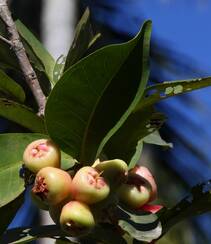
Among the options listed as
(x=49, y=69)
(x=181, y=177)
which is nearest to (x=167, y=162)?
(x=181, y=177)

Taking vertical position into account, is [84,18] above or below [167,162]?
above

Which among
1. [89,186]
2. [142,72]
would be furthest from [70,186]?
[142,72]

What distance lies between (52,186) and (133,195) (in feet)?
0.35

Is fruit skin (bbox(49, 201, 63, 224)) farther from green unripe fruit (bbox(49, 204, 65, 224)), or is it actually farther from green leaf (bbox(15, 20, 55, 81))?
green leaf (bbox(15, 20, 55, 81))

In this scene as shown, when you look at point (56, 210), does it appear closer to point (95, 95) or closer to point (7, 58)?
point (95, 95)

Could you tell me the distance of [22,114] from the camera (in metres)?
0.79

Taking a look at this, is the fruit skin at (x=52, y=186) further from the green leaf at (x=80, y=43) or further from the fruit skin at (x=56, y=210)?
the green leaf at (x=80, y=43)

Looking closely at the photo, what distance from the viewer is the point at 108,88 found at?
73 cm

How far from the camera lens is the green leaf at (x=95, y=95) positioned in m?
0.70

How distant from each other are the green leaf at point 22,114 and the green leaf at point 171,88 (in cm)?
12

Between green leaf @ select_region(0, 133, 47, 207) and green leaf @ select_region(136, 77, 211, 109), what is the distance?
0.13 m

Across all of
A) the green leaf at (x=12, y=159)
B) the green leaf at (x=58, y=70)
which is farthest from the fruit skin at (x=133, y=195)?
the green leaf at (x=58, y=70)

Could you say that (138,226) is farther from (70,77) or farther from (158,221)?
(70,77)

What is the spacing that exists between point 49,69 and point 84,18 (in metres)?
0.08
